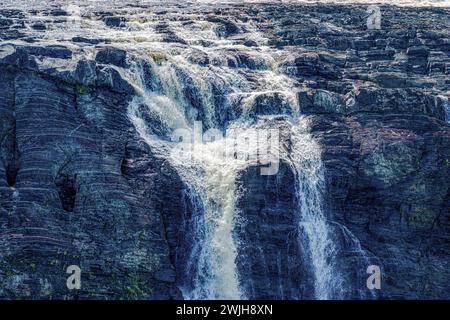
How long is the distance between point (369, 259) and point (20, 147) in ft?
49.3

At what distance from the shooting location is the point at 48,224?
23.5m

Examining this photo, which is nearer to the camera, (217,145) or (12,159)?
(12,159)

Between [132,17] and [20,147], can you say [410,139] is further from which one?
[132,17]

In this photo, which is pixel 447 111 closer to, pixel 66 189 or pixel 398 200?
pixel 398 200

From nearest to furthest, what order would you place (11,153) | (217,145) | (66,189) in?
1. (66,189)
2. (11,153)
3. (217,145)

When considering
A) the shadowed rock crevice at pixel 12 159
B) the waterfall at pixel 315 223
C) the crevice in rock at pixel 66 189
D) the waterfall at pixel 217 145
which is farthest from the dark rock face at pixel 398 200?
the shadowed rock crevice at pixel 12 159

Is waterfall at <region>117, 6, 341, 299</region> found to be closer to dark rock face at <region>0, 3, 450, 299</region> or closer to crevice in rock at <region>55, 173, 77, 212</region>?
dark rock face at <region>0, 3, 450, 299</region>

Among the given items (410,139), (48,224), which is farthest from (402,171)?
(48,224)

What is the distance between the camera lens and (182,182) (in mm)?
25969

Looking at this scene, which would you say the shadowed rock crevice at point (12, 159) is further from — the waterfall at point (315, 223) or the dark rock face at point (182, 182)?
the waterfall at point (315, 223)

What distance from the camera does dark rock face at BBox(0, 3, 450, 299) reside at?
77.9ft

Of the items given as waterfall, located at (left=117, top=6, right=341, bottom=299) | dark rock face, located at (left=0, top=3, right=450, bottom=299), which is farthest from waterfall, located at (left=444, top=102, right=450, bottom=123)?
waterfall, located at (left=117, top=6, right=341, bottom=299)

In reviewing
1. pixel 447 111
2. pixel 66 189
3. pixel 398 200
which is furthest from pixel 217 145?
pixel 447 111
